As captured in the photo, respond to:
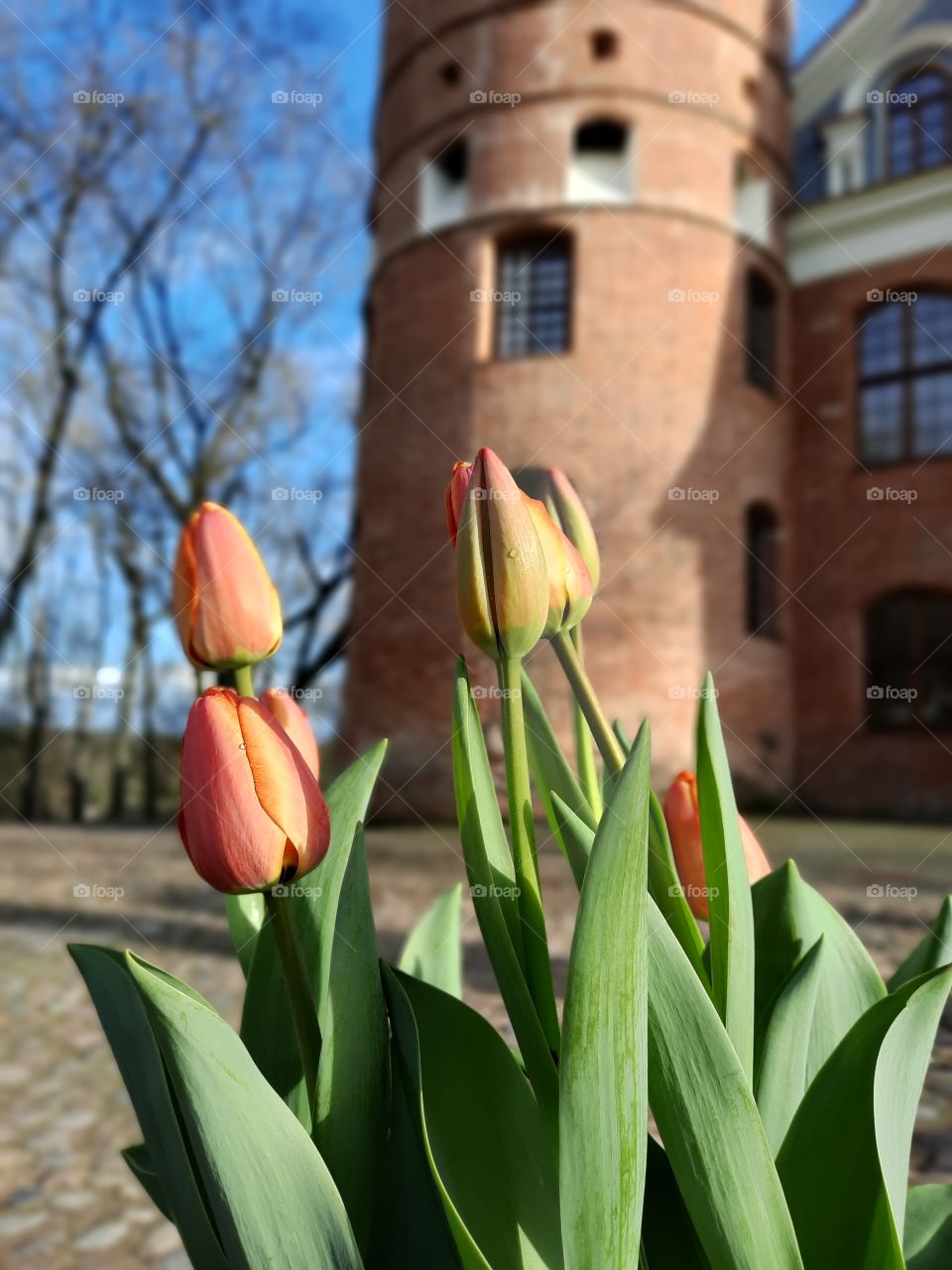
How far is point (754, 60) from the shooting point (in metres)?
15.8

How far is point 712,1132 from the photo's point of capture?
0.84 metres

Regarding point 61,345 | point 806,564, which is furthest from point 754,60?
point 61,345

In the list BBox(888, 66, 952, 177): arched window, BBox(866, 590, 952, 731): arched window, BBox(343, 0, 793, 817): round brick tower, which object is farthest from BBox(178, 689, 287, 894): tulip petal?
BBox(888, 66, 952, 177): arched window

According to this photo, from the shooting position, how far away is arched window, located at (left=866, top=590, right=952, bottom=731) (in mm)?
14547

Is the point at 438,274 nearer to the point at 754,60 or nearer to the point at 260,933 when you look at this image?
the point at 754,60

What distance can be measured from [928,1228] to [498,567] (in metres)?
0.80

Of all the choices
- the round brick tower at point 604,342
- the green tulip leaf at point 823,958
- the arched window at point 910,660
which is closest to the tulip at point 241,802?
the green tulip leaf at point 823,958

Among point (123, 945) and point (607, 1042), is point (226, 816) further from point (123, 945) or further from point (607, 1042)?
point (123, 945)

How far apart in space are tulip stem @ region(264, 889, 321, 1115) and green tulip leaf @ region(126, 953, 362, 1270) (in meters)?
0.09

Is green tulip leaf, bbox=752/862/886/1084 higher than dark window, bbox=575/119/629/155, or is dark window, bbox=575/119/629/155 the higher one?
dark window, bbox=575/119/629/155

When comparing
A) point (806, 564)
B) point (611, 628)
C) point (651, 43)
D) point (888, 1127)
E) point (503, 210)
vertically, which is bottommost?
point (888, 1127)

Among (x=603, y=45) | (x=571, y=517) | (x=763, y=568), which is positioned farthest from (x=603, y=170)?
(x=571, y=517)

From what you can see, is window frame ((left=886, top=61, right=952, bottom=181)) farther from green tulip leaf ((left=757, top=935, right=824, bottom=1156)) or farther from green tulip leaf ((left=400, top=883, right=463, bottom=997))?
green tulip leaf ((left=757, top=935, right=824, bottom=1156))

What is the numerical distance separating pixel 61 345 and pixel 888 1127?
20.6m
